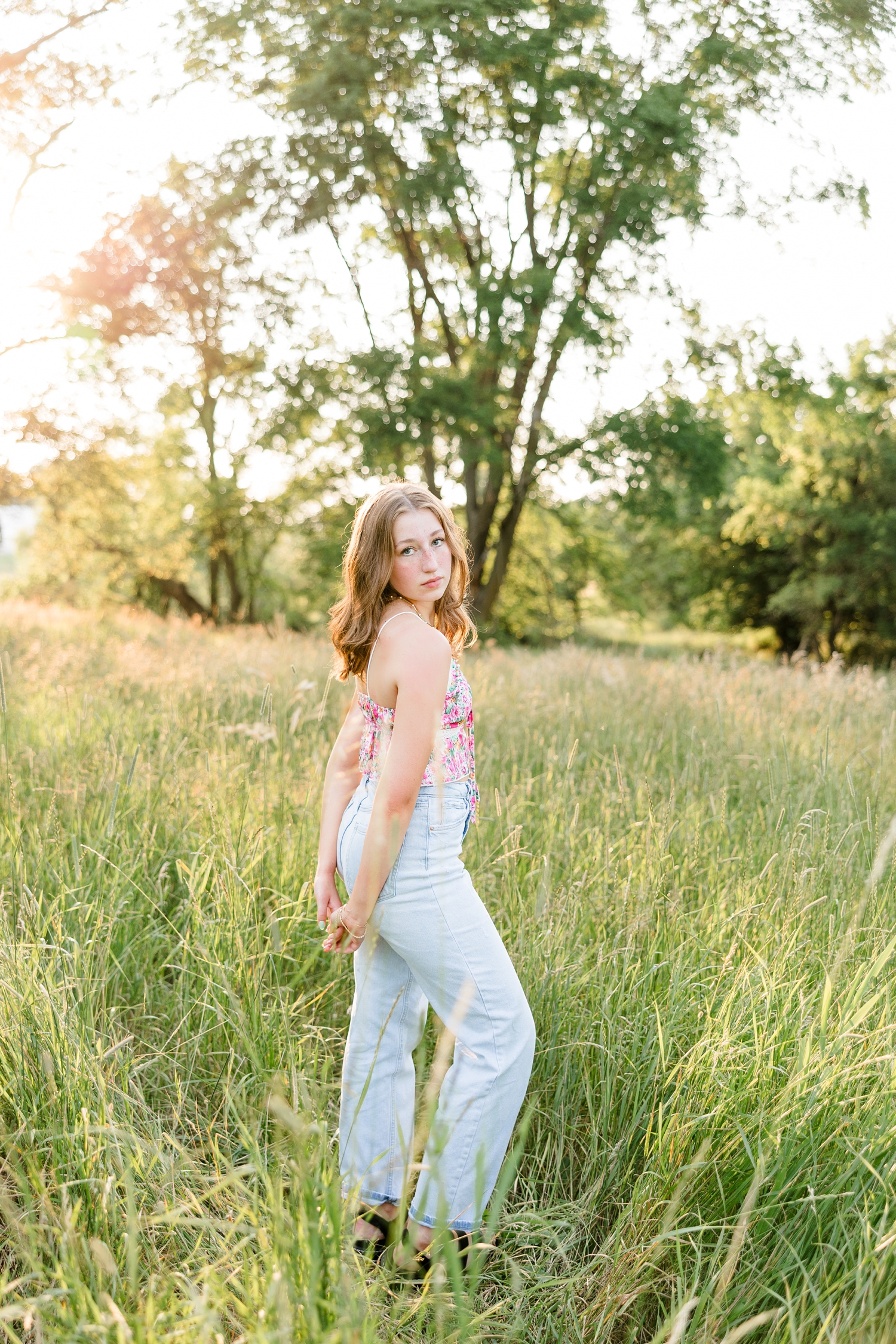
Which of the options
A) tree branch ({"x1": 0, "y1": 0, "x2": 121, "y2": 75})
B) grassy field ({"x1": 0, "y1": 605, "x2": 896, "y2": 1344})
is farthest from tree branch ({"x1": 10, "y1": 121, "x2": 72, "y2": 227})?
grassy field ({"x1": 0, "y1": 605, "x2": 896, "y2": 1344})

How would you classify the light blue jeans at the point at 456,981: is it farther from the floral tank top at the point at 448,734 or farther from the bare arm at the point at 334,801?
the bare arm at the point at 334,801

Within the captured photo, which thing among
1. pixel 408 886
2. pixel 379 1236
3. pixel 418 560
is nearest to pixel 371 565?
pixel 418 560

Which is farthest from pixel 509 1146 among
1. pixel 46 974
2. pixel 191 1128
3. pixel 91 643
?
pixel 91 643

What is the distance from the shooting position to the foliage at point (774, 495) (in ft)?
52.7

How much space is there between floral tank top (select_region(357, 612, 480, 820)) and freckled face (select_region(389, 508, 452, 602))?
0.39 feet

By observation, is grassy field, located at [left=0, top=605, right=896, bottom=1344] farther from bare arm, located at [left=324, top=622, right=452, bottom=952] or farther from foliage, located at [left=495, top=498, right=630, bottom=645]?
foliage, located at [left=495, top=498, right=630, bottom=645]

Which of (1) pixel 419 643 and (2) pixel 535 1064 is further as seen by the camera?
(2) pixel 535 1064

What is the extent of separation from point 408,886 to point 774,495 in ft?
85.0

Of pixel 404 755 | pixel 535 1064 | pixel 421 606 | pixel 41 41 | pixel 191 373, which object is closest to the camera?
pixel 404 755

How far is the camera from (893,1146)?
1.67m

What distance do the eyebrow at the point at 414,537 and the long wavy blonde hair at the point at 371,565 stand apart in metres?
0.02

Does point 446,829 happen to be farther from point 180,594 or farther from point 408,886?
point 180,594

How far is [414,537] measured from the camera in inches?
80.4

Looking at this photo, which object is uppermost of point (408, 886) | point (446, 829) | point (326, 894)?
point (446, 829)
